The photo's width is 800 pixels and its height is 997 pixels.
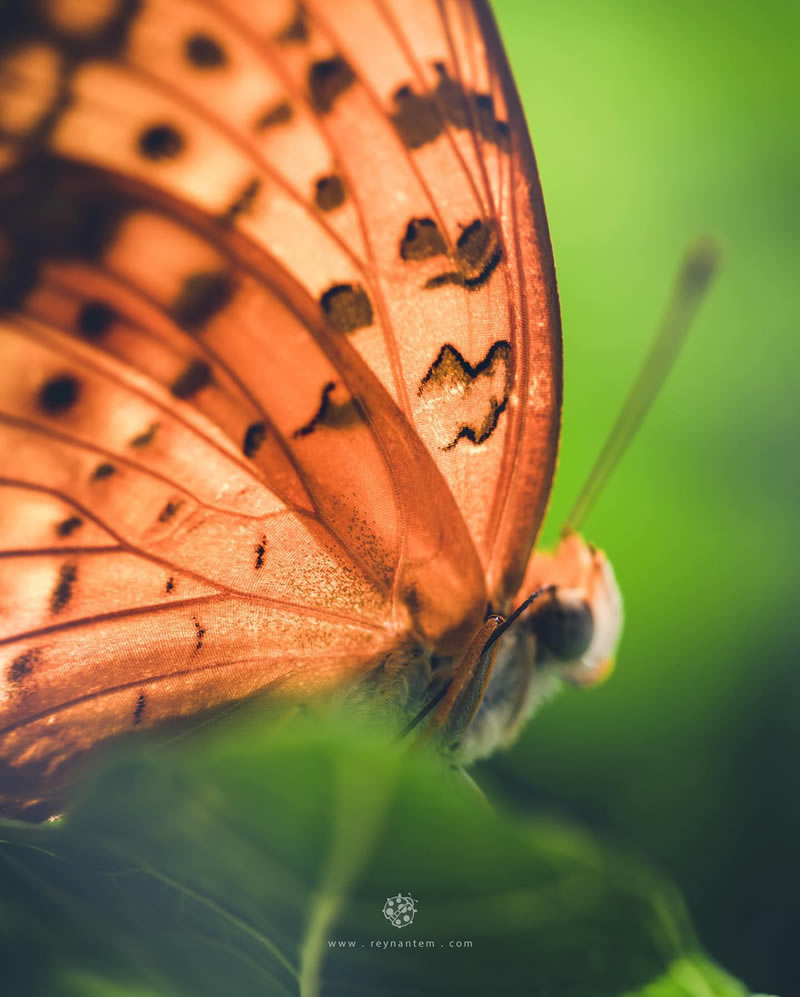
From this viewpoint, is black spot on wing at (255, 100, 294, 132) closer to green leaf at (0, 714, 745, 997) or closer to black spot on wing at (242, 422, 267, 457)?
black spot on wing at (242, 422, 267, 457)

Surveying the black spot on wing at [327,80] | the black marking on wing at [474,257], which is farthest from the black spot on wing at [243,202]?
the black marking on wing at [474,257]

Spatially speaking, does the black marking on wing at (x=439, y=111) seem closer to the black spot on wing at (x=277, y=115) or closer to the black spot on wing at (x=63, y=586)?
the black spot on wing at (x=277, y=115)

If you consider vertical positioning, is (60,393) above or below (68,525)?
above

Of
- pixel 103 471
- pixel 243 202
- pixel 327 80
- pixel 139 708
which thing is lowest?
pixel 139 708

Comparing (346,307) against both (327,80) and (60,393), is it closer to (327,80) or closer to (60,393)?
(327,80)

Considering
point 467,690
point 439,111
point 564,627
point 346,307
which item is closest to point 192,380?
point 346,307

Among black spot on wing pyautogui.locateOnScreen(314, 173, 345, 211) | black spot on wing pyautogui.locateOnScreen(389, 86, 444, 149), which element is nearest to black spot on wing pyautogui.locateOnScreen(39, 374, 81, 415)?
black spot on wing pyautogui.locateOnScreen(314, 173, 345, 211)
